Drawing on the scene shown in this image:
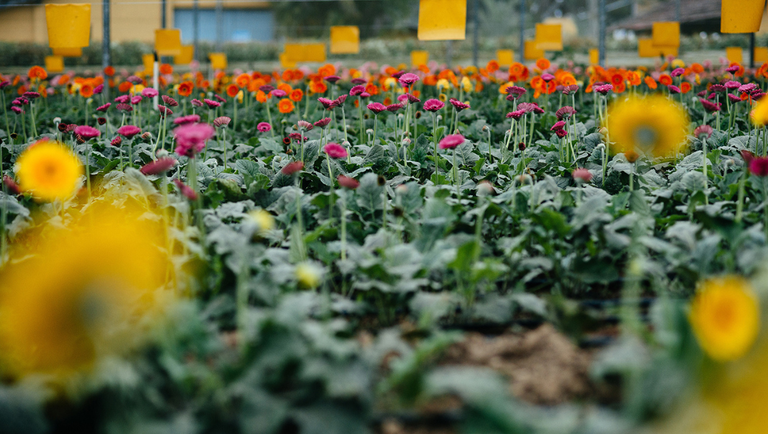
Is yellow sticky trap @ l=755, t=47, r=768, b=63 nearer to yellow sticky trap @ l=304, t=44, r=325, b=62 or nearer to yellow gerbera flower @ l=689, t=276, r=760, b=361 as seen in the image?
yellow sticky trap @ l=304, t=44, r=325, b=62

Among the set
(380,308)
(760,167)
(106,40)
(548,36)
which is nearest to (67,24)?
(106,40)

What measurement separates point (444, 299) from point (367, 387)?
0.36 m

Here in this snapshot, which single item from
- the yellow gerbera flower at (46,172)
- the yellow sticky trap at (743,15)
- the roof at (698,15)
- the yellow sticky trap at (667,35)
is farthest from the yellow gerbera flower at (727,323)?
the roof at (698,15)

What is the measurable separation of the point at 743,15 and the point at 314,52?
339cm

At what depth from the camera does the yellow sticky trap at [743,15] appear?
405 cm

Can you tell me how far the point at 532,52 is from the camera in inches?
270

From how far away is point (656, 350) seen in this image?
1.17 meters

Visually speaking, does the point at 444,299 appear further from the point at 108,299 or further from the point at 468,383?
the point at 108,299

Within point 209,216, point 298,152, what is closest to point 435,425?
point 209,216

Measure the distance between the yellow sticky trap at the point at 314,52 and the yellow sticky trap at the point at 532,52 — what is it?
245 centimetres

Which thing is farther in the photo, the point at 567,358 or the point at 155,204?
the point at 155,204

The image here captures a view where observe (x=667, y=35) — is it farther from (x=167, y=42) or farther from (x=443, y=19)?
(x=167, y=42)

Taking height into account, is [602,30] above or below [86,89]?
above

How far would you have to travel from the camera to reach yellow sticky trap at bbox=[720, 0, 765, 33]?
405 cm
